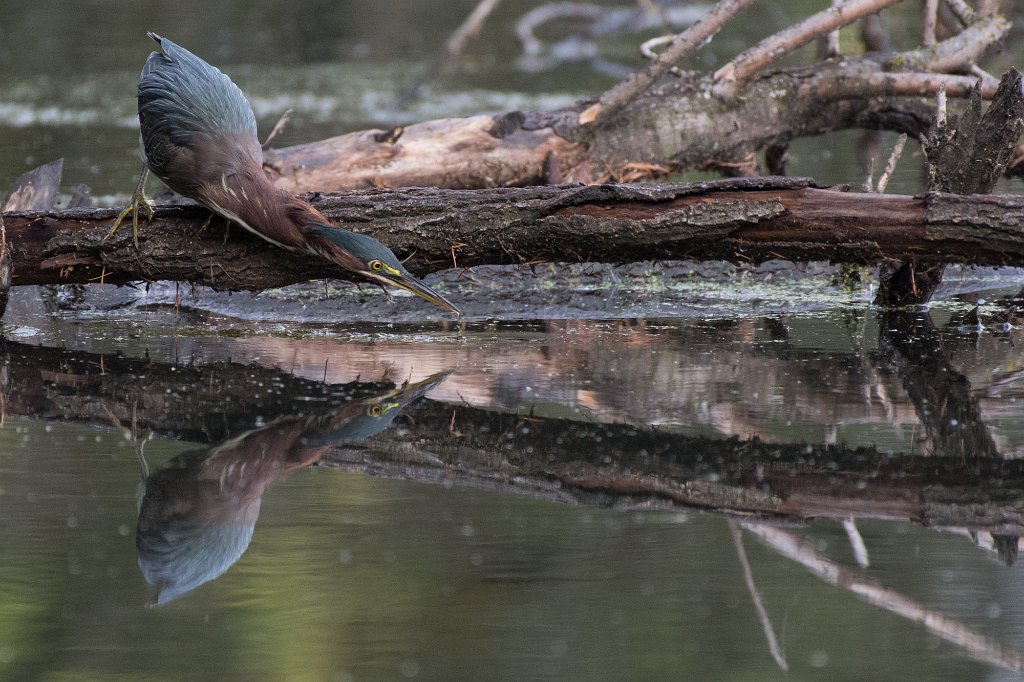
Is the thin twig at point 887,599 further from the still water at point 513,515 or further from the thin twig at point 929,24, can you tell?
the thin twig at point 929,24

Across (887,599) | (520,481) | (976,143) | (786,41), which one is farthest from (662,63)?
(887,599)

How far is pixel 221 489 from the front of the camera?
3754 mm

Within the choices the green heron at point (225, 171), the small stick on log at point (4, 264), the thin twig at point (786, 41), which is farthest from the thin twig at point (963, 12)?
the small stick on log at point (4, 264)

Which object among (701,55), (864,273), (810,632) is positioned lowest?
(810,632)

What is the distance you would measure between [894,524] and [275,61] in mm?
12398

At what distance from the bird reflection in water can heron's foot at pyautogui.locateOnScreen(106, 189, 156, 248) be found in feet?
5.03

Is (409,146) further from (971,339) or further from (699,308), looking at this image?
(971,339)

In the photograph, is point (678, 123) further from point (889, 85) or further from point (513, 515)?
point (513, 515)

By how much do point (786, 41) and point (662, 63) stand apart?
2.47 feet

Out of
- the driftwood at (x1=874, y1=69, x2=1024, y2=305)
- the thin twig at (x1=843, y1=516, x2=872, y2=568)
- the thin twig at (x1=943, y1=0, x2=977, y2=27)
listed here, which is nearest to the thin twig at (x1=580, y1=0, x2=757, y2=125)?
the thin twig at (x1=943, y1=0, x2=977, y2=27)

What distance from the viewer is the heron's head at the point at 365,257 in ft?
17.1

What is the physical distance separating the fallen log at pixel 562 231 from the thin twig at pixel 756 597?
2212 mm

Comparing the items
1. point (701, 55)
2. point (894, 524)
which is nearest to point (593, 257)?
point (894, 524)

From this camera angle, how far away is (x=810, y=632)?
295cm
